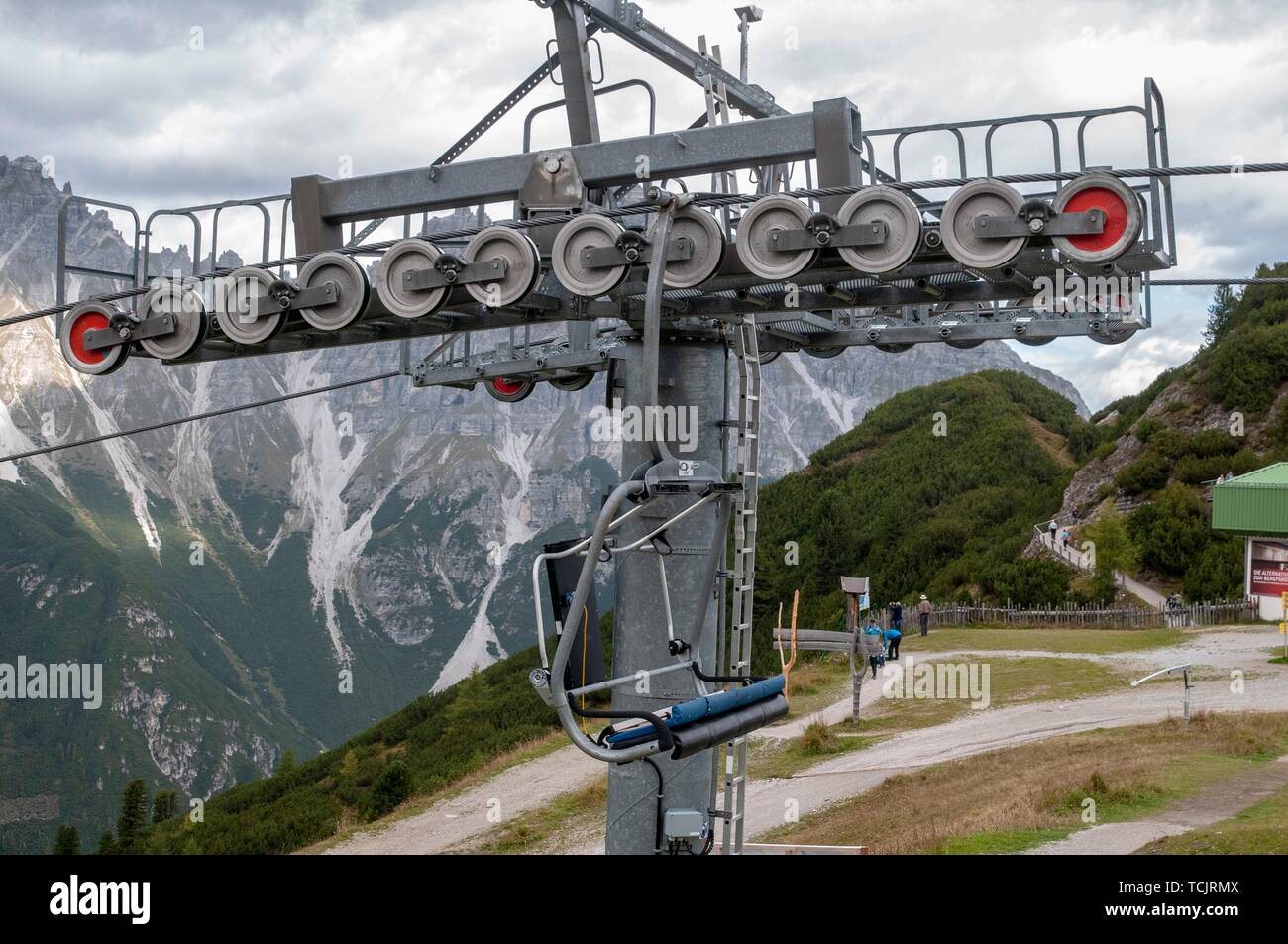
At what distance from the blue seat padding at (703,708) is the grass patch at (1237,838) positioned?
22.3ft

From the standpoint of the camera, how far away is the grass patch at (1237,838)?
48.3 ft

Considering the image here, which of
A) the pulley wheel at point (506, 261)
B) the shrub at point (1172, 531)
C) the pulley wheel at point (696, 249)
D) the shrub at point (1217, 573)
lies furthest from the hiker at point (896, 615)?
the pulley wheel at point (696, 249)

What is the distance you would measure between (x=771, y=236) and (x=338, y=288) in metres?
4.05

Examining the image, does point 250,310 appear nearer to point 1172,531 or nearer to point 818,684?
point 818,684

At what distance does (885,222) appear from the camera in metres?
10.5

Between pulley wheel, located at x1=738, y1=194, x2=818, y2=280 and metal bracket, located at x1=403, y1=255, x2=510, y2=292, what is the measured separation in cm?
211

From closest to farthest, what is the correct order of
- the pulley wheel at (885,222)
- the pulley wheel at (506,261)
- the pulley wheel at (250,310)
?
the pulley wheel at (885,222) → the pulley wheel at (506,261) → the pulley wheel at (250,310)

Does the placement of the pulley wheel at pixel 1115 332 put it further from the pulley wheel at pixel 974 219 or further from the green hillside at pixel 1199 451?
the green hillside at pixel 1199 451

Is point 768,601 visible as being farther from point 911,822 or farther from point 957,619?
point 911,822

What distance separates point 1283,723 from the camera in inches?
930

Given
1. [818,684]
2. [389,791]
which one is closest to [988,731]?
[818,684]
